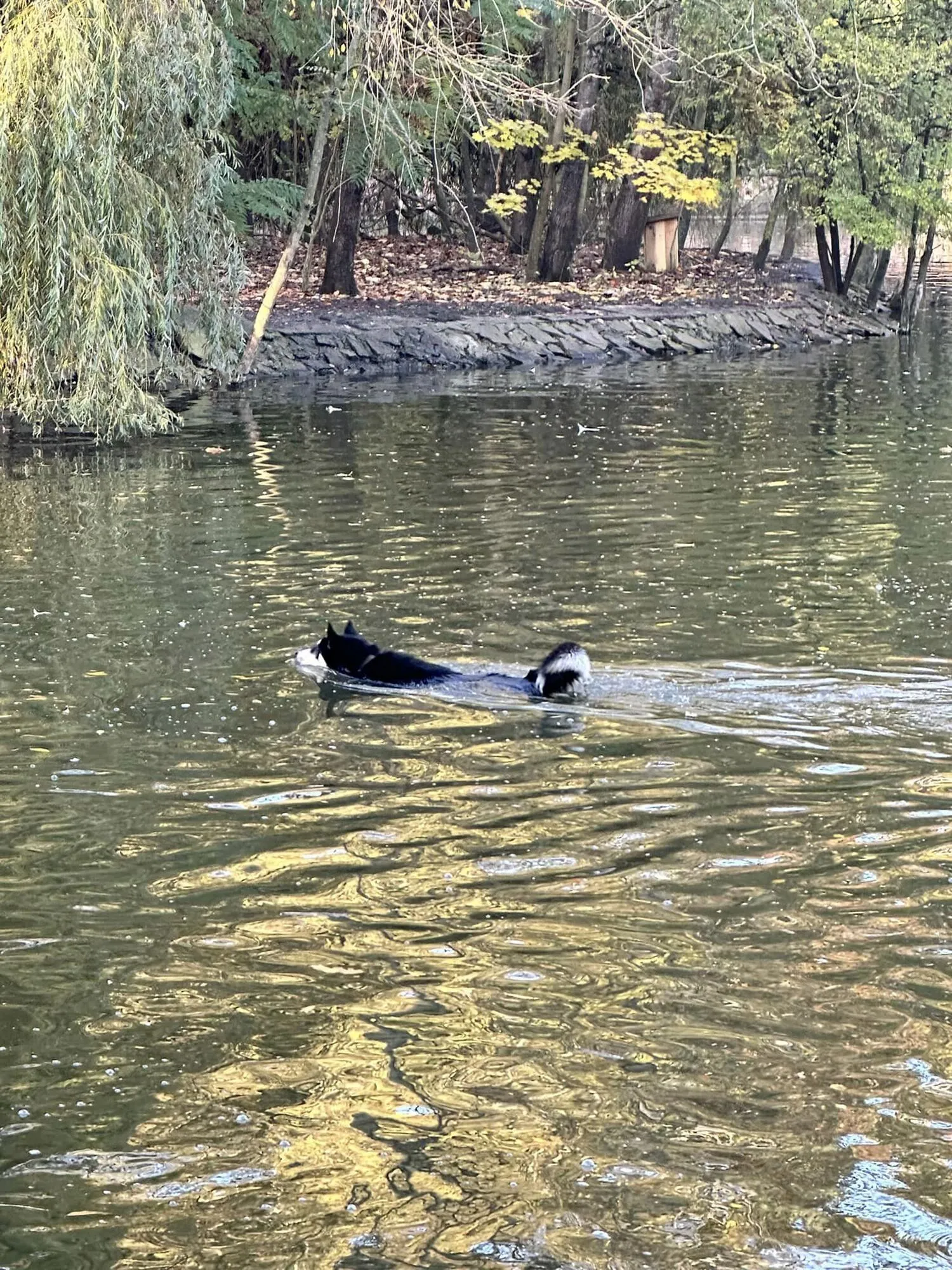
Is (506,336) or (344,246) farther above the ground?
(344,246)

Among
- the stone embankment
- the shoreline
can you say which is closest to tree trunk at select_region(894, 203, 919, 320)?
the shoreline

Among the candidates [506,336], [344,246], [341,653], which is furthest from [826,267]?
[341,653]

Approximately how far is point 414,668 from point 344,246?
26503mm

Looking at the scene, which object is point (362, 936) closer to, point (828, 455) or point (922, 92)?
point (828, 455)

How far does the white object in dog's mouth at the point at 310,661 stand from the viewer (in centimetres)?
1044

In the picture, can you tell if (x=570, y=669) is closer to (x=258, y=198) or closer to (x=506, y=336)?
(x=258, y=198)

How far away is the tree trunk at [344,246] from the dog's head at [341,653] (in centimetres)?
2459

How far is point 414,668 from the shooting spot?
9992mm

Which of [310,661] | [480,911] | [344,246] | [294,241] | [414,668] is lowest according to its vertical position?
[480,911]

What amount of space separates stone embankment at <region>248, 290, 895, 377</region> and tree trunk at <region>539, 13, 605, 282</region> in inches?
128

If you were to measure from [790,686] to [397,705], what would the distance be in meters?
2.43

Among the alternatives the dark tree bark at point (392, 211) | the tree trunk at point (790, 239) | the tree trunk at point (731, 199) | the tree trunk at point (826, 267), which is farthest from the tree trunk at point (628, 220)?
the tree trunk at point (790, 239)

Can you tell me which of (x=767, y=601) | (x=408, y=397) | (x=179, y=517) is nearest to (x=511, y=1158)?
(x=767, y=601)

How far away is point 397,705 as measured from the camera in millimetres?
9859
